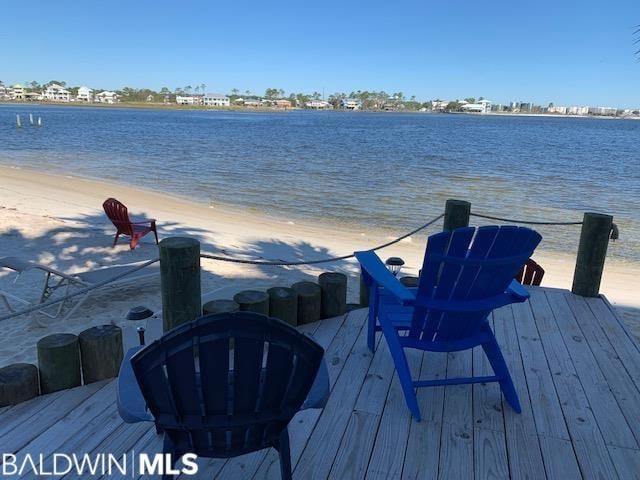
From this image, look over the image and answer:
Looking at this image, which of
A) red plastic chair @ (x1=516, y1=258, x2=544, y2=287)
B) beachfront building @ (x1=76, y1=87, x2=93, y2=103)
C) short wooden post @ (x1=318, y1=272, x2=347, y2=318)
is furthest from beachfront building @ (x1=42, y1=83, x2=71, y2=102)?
short wooden post @ (x1=318, y1=272, x2=347, y2=318)

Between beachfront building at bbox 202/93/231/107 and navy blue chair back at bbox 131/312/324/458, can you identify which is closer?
navy blue chair back at bbox 131/312/324/458

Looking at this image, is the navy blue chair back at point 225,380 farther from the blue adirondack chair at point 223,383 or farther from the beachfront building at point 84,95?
the beachfront building at point 84,95

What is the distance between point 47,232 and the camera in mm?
8781

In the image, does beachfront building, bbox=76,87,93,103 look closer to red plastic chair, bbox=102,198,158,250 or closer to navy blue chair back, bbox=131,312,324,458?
Answer: red plastic chair, bbox=102,198,158,250

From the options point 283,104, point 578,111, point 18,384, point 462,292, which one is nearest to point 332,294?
point 462,292

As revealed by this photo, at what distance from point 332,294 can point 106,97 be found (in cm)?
17867

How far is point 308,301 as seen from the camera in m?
3.56

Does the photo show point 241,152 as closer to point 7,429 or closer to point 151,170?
point 151,170

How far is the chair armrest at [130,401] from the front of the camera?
1656mm

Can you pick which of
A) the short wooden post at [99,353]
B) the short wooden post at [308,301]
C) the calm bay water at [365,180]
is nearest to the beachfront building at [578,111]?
the calm bay water at [365,180]

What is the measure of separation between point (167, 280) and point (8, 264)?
11.0ft

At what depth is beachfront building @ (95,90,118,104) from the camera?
162 m

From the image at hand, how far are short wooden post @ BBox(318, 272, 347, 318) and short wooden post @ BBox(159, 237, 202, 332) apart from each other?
3.63 feet

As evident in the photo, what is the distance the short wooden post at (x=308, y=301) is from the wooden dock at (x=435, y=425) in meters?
0.39
